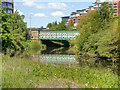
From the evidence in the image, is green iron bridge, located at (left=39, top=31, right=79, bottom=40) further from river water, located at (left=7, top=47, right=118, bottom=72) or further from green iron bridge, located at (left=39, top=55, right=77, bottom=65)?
green iron bridge, located at (left=39, top=55, right=77, bottom=65)

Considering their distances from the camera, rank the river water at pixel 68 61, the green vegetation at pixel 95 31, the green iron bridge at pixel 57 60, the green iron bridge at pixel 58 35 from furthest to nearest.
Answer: the green iron bridge at pixel 58 35
the green vegetation at pixel 95 31
the green iron bridge at pixel 57 60
the river water at pixel 68 61

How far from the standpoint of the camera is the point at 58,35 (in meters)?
53.2

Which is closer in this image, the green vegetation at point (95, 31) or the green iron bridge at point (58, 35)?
the green vegetation at point (95, 31)

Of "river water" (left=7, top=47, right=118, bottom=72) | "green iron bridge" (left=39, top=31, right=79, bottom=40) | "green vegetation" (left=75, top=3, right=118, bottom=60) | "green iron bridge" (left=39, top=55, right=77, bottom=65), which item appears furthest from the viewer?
"green iron bridge" (left=39, top=31, right=79, bottom=40)

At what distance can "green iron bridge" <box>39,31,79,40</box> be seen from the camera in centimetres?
5166

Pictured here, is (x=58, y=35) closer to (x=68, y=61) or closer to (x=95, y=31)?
(x=95, y=31)

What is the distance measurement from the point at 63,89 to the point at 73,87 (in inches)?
21.5

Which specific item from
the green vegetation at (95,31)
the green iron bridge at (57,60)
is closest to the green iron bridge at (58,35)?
the green vegetation at (95,31)

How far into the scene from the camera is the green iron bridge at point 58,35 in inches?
2034

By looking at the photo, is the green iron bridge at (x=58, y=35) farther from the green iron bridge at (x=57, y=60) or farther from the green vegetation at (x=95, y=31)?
the green iron bridge at (x=57, y=60)

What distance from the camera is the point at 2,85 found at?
820cm

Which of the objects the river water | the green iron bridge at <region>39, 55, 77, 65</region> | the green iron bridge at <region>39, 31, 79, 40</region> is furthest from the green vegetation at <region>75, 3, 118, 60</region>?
the green iron bridge at <region>39, 31, 79, 40</region>

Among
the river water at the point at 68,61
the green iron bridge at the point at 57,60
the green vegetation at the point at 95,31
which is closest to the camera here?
the river water at the point at 68,61

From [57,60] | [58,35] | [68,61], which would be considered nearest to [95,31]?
[57,60]
